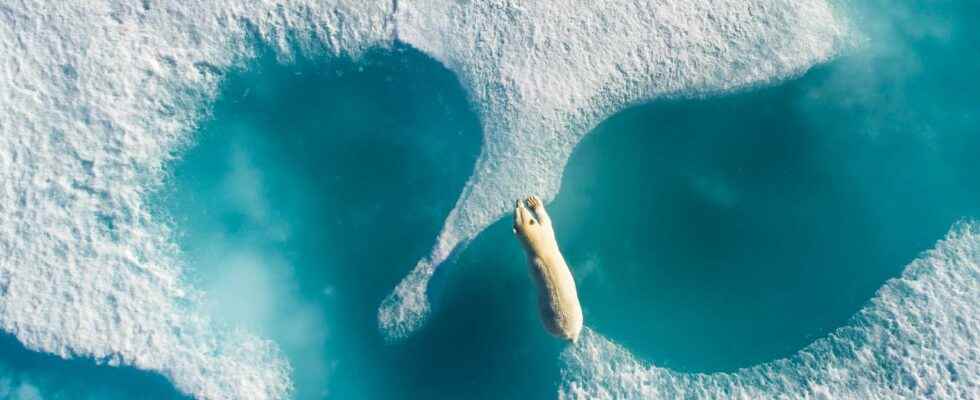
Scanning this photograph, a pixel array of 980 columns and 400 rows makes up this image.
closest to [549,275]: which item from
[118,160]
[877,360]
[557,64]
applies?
[557,64]

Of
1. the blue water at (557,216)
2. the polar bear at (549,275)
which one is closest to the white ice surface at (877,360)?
the blue water at (557,216)

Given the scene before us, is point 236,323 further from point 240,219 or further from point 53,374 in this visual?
point 53,374

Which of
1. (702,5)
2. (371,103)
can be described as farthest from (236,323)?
(702,5)

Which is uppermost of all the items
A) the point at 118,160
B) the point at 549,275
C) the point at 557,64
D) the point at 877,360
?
the point at 557,64

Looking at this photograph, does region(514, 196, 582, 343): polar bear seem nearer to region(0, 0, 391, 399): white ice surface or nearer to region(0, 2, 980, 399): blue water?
region(0, 2, 980, 399): blue water

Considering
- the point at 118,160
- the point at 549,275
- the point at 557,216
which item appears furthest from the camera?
the point at 557,216

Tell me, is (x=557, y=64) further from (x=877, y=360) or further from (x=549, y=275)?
(x=877, y=360)
